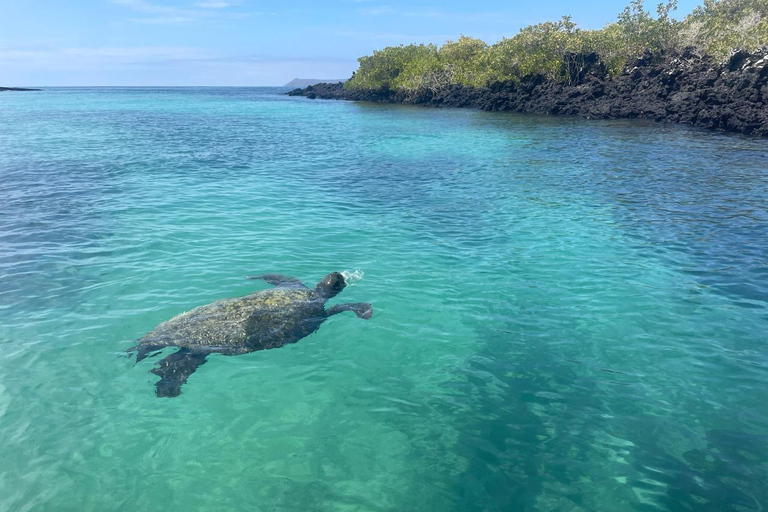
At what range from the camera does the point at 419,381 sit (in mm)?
7508

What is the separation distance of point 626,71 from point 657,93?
931cm

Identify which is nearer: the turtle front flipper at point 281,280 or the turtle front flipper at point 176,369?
the turtle front flipper at point 176,369

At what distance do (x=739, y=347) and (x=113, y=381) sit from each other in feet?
33.5

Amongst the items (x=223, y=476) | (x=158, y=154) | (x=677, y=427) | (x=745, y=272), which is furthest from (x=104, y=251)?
(x=158, y=154)

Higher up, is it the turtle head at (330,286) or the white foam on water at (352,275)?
the turtle head at (330,286)

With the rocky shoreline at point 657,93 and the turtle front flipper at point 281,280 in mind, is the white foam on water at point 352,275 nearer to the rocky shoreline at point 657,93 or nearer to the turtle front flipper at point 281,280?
the turtle front flipper at point 281,280

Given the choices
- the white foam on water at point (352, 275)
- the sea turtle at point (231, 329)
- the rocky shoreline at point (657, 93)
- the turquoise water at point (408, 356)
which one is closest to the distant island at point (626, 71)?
the rocky shoreline at point (657, 93)

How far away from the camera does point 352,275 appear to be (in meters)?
11.4

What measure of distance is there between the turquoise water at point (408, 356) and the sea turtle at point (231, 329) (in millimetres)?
217

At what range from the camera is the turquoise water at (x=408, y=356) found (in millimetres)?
5637

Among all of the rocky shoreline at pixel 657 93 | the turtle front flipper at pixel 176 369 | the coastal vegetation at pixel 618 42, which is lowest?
Result: the turtle front flipper at pixel 176 369

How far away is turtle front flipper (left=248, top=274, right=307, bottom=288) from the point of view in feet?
34.4

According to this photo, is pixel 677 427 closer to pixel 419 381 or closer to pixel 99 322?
pixel 419 381

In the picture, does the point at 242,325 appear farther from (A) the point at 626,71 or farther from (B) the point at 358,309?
(A) the point at 626,71
